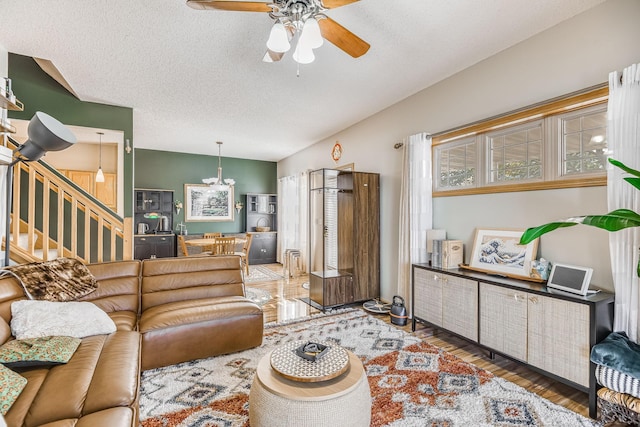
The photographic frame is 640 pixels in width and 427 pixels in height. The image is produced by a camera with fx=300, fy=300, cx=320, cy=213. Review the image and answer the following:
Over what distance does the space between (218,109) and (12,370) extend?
3565mm

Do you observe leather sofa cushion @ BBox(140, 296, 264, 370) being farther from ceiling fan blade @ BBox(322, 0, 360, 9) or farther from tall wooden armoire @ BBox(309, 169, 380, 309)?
ceiling fan blade @ BBox(322, 0, 360, 9)

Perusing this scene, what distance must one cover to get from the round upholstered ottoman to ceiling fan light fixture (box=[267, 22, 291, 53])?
1.86m

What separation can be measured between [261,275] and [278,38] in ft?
17.1

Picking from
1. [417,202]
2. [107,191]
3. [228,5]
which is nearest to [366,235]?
[417,202]

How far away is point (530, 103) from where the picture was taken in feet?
8.56

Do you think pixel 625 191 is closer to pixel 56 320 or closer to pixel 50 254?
pixel 56 320

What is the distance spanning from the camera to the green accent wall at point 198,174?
704cm

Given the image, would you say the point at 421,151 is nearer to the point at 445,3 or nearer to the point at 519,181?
the point at 519,181

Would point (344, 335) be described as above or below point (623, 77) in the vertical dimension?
below

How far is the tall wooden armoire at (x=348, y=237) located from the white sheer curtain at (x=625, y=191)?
8.48ft

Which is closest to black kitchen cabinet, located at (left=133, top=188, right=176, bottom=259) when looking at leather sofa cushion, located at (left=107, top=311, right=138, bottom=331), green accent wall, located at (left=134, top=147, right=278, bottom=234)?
green accent wall, located at (left=134, top=147, right=278, bottom=234)

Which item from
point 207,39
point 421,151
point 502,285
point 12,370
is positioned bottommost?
point 12,370

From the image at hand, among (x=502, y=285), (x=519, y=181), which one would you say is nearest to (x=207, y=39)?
(x=519, y=181)

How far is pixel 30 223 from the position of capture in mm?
3020
